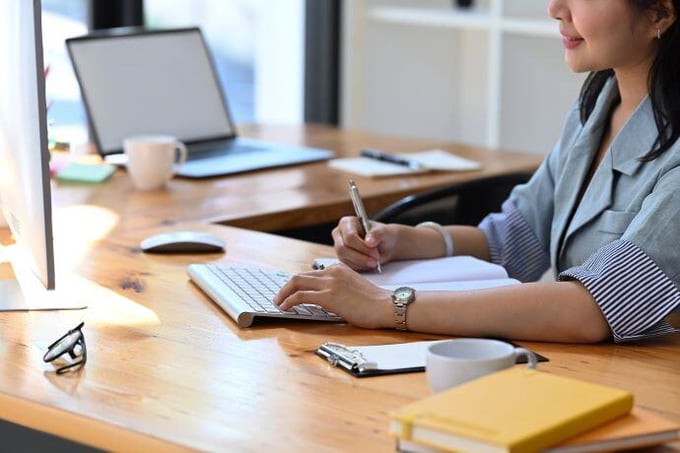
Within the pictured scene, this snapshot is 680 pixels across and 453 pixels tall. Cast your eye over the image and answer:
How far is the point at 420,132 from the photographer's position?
15.1ft

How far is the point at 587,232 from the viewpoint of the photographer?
204 cm

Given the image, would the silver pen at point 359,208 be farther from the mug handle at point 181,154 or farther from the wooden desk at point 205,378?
the mug handle at point 181,154

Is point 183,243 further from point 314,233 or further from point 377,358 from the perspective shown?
point 377,358

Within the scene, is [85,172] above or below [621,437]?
below

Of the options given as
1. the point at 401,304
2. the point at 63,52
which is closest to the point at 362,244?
the point at 401,304

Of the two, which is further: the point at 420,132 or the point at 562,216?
the point at 420,132

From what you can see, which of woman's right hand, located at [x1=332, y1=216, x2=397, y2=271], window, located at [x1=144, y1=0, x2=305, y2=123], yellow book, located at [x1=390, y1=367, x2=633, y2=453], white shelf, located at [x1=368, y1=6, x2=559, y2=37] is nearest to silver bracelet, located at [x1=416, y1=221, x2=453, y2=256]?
woman's right hand, located at [x1=332, y1=216, x2=397, y2=271]

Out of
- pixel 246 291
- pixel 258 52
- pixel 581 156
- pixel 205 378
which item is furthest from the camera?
pixel 258 52

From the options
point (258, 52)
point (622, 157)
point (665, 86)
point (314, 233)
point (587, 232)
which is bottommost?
point (314, 233)

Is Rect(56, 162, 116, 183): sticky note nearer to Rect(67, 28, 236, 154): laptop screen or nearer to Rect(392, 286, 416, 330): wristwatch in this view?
Rect(67, 28, 236, 154): laptop screen

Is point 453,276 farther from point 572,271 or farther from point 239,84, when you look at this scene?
point 239,84

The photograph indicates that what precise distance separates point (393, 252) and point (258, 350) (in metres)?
0.51

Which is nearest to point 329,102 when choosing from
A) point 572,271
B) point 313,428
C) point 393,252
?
point 393,252

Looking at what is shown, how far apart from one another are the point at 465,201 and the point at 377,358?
3.95 feet
